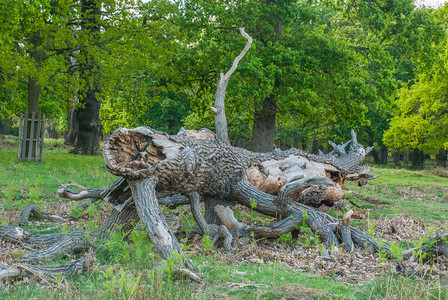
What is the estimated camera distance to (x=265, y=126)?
59.5 ft

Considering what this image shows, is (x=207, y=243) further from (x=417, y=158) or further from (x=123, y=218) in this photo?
(x=417, y=158)

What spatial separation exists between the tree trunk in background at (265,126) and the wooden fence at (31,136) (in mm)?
8533

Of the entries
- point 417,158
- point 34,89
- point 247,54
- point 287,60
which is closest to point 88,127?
point 34,89

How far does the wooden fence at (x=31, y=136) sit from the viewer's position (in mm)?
16234

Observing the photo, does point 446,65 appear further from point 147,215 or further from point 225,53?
point 147,215

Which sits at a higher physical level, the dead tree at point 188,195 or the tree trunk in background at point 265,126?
the tree trunk in background at point 265,126

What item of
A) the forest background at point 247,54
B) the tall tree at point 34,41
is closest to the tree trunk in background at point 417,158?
the forest background at point 247,54

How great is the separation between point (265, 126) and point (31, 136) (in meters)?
9.38

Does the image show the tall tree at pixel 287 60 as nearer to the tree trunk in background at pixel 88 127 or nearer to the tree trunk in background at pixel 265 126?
the tree trunk in background at pixel 265 126

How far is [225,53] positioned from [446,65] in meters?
18.7

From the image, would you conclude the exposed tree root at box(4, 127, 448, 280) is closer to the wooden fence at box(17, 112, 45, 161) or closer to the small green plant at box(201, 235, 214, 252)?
the small green plant at box(201, 235, 214, 252)

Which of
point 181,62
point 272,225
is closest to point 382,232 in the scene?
point 272,225

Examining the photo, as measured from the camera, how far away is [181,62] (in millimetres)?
18000

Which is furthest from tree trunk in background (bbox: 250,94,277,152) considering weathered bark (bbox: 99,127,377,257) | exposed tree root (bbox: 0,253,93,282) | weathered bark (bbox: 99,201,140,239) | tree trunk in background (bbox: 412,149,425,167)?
tree trunk in background (bbox: 412,149,425,167)
